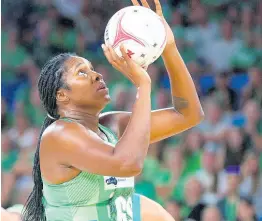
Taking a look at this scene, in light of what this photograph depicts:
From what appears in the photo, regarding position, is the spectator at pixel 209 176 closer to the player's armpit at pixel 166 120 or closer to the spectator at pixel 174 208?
the spectator at pixel 174 208

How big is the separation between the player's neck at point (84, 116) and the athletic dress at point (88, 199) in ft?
0.29

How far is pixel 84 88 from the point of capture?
274 cm

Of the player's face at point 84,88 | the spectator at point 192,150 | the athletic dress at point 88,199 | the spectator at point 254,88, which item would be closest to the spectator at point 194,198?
the spectator at point 192,150

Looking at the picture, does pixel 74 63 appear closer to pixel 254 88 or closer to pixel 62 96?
pixel 62 96

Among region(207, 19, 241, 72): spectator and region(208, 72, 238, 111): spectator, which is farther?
region(207, 19, 241, 72): spectator

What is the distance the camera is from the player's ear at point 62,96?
2786 mm

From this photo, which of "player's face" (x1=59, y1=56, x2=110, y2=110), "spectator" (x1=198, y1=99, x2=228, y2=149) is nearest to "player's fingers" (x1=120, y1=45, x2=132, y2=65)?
"player's face" (x1=59, y1=56, x2=110, y2=110)

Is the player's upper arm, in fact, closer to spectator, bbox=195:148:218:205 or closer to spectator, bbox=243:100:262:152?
spectator, bbox=195:148:218:205

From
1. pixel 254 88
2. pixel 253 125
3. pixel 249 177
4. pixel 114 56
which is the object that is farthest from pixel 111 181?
pixel 254 88

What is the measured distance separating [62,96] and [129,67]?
376 mm

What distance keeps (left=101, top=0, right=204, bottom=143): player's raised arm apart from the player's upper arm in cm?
51

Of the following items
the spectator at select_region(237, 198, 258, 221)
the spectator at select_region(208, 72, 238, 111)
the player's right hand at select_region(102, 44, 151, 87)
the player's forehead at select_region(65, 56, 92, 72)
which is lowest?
the spectator at select_region(237, 198, 258, 221)

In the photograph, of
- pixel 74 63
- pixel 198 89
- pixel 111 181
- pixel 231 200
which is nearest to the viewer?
pixel 111 181

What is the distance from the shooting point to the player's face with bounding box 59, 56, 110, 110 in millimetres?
2734
